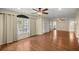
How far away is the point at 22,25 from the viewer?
2588 mm

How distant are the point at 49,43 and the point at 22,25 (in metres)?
0.72

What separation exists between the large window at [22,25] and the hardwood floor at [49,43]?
20 centimetres

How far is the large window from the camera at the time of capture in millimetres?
2549

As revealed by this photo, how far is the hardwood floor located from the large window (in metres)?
0.20

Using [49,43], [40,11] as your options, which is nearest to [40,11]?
[40,11]

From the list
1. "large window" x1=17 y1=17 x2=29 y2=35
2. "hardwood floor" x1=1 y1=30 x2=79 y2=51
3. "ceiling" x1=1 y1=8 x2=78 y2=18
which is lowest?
"hardwood floor" x1=1 y1=30 x2=79 y2=51

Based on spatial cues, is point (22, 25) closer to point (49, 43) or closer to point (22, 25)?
point (22, 25)

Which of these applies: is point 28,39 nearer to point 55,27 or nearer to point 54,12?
point 55,27

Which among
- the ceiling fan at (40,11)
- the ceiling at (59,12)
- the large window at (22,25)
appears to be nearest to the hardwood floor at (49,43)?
the large window at (22,25)

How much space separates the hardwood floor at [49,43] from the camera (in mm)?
Answer: 2475

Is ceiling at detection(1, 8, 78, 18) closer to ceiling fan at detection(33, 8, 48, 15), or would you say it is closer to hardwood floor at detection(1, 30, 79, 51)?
ceiling fan at detection(33, 8, 48, 15)

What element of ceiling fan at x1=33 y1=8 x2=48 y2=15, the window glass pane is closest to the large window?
the window glass pane

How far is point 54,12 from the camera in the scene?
8.22 feet
